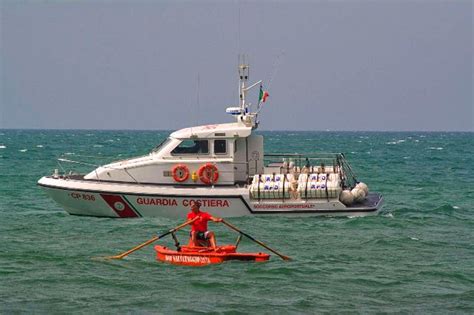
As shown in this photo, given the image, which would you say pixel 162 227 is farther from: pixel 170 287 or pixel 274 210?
pixel 170 287

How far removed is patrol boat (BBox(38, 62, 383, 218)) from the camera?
87.2 ft

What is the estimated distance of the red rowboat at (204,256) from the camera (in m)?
21.4

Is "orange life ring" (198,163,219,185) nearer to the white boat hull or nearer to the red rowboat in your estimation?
the white boat hull

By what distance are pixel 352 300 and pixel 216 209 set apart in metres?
8.64

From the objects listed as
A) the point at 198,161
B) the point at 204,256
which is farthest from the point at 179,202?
the point at 204,256

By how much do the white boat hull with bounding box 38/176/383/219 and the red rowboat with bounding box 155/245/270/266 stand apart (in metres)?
4.98

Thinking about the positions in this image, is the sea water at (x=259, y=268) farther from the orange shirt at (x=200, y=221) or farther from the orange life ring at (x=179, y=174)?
the orange life ring at (x=179, y=174)

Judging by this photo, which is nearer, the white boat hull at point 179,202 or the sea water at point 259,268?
the sea water at point 259,268

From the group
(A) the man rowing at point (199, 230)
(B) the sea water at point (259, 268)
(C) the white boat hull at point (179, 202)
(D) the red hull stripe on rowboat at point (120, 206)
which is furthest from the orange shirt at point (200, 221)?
(D) the red hull stripe on rowboat at point (120, 206)

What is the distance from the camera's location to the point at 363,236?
25.9 meters

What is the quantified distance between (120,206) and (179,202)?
1664 mm

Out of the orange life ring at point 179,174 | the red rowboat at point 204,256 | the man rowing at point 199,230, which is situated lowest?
the red rowboat at point 204,256

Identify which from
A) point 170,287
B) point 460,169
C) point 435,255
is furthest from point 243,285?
point 460,169

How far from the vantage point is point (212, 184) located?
2702cm
